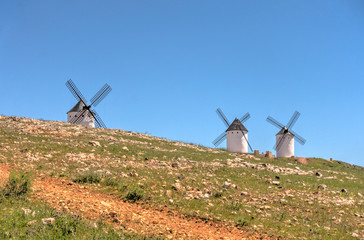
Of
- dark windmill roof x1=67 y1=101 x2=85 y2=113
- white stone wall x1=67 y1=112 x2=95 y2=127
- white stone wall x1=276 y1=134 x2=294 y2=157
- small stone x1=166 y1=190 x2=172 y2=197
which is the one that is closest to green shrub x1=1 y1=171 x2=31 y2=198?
small stone x1=166 y1=190 x2=172 y2=197

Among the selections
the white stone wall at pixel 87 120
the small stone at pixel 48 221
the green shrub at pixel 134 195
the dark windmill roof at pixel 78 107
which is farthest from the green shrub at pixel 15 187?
the dark windmill roof at pixel 78 107

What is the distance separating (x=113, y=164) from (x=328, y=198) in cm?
1275

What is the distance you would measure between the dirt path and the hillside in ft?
0.11

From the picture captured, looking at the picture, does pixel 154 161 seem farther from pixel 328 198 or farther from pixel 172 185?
pixel 328 198

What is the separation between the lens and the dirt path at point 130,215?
10531 millimetres

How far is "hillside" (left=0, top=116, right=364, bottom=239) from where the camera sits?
1150 cm

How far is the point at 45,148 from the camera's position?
2050cm

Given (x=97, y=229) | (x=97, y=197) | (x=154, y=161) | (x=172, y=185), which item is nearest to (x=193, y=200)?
(x=172, y=185)

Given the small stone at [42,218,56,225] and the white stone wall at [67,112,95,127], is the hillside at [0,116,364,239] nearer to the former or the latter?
the small stone at [42,218,56,225]

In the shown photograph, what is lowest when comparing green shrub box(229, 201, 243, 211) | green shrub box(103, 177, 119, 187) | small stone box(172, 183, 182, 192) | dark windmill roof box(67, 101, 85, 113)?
green shrub box(229, 201, 243, 211)

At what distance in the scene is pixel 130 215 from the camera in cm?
1148

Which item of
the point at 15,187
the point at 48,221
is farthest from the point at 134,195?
the point at 15,187

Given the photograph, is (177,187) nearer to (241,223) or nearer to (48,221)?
(241,223)

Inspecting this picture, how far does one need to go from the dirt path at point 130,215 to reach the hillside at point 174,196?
0.11ft
